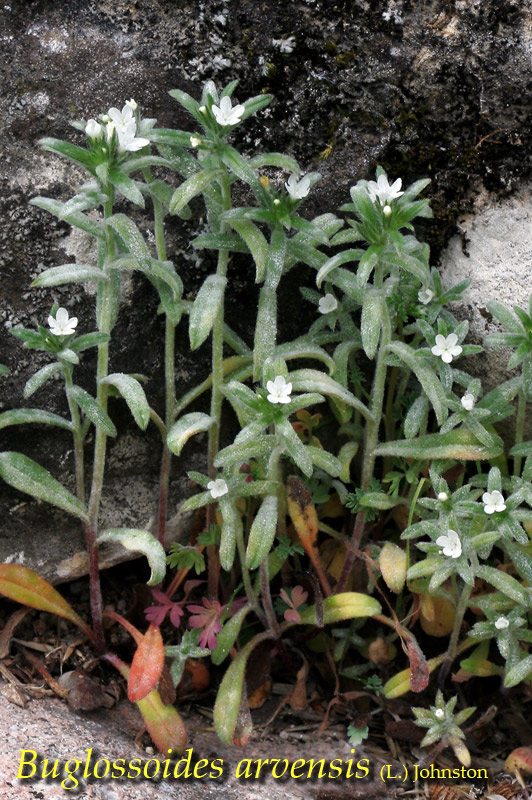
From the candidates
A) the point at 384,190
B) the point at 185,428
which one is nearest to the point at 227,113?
the point at 384,190

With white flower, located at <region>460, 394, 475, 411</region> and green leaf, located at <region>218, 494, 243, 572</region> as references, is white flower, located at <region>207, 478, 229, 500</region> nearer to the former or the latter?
green leaf, located at <region>218, 494, 243, 572</region>

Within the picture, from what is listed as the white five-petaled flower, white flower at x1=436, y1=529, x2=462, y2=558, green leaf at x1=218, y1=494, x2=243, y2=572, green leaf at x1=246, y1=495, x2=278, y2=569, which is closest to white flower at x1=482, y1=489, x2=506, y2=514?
white flower at x1=436, y1=529, x2=462, y2=558

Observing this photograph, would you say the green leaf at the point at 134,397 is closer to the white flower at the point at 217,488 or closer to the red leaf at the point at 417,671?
the white flower at the point at 217,488

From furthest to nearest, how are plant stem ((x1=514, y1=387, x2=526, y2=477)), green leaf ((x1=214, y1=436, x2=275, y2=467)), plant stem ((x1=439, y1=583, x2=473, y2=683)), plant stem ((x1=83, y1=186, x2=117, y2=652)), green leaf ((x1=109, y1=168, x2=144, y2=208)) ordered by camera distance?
1. plant stem ((x1=514, y1=387, x2=526, y2=477))
2. plant stem ((x1=439, y1=583, x2=473, y2=683))
3. plant stem ((x1=83, y1=186, x2=117, y2=652))
4. green leaf ((x1=214, y1=436, x2=275, y2=467))
5. green leaf ((x1=109, y1=168, x2=144, y2=208))

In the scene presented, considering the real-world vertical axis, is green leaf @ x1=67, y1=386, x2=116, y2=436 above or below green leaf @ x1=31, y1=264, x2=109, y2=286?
below

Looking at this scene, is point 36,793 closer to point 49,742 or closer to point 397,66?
point 49,742

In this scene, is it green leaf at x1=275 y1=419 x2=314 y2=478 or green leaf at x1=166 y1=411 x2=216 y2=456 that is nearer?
green leaf at x1=275 y1=419 x2=314 y2=478
